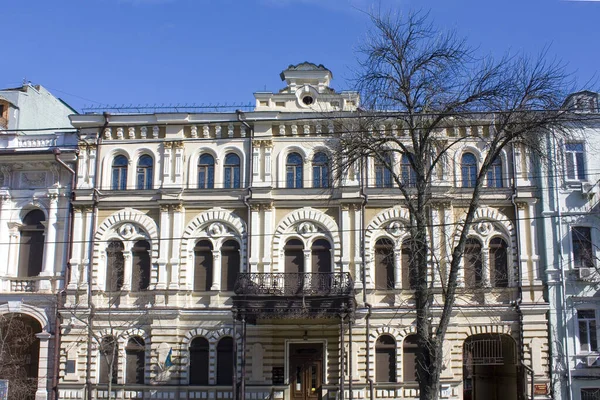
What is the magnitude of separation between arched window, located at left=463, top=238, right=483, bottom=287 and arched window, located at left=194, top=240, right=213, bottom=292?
1014cm

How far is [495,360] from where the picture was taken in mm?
31766

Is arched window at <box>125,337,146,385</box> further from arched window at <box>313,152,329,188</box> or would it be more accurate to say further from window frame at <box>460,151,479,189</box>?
window frame at <box>460,151,479,189</box>

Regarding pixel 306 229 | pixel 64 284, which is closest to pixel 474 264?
pixel 306 229

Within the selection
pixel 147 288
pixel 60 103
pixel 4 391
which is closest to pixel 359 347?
pixel 147 288

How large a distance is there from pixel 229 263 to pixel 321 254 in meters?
3.71

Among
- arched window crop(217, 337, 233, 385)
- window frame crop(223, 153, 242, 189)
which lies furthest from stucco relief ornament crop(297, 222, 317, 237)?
arched window crop(217, 337, 233, 385)

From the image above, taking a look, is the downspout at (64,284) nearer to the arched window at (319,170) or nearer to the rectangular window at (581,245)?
the arched window at (319,170)

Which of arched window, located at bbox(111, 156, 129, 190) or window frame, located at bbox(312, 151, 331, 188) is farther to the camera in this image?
arched window, located at bbox(111, 156, 129, 190)

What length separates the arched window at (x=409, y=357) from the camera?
1213 inches

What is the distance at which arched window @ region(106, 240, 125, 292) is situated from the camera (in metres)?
32.2

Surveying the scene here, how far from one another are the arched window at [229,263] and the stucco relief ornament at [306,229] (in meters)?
2.59

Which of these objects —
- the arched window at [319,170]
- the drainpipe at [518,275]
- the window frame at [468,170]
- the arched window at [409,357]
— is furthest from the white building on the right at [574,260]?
the arched window at [319,170]

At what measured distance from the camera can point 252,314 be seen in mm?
29156

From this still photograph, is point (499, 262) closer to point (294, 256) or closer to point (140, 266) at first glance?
point (294, 256)
